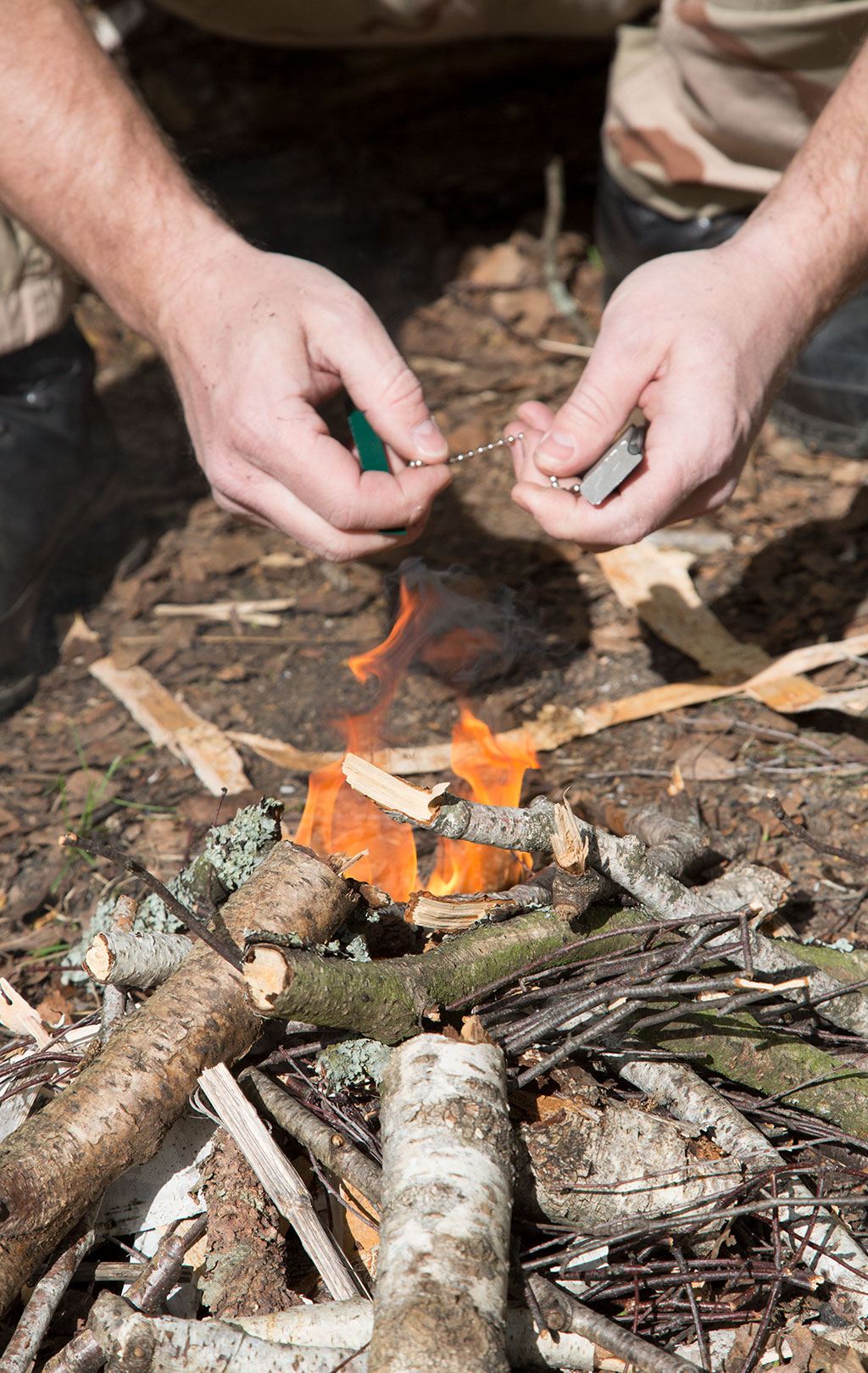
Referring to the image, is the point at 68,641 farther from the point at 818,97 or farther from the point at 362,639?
the point at 818,97

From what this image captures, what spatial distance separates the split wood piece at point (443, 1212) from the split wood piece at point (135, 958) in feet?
1.72

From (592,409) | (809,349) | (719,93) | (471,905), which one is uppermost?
(592,409)

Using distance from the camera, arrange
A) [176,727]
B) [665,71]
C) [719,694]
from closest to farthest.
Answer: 1. [719,694]
2. [176,727]
3. [665,71]

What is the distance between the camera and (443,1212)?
4.93 feet

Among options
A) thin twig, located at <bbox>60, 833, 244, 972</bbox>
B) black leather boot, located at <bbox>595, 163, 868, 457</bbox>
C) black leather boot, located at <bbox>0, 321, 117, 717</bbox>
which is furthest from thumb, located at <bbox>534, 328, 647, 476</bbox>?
black leather boot, located at <bbox>0, 321, 117, 717</bbox>

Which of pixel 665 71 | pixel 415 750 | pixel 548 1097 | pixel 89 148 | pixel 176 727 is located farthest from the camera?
pixel 665 71

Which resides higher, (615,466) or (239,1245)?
(615,466)

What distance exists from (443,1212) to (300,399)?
182 cm

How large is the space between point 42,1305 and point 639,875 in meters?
1.26

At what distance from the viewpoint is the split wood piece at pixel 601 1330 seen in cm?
153

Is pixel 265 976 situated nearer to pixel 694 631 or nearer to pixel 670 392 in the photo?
pixel 670 392

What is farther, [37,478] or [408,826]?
[37,478]

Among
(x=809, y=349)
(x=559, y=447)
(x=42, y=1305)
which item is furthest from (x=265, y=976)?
(x=809, y=349)

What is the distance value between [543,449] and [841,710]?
139 cm
